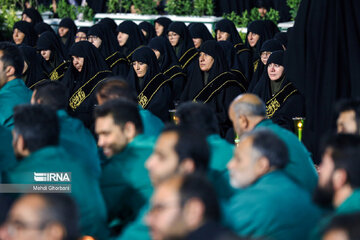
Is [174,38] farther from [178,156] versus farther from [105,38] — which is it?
[178,156]

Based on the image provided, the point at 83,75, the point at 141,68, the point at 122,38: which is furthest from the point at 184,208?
the point at 122,38

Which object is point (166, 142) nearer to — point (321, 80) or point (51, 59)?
point (321, 80)

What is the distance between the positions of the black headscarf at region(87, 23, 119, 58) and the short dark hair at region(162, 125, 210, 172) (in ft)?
26.0

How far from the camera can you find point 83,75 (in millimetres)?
9719

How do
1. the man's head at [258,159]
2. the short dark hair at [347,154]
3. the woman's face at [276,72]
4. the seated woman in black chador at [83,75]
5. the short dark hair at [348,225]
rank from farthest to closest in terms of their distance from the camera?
the seated woman in black chador at [83,75] → the woman's face at [276,72] → the man's head at [258,159] → the short dark hair at [347,154] → the short dark hair at [348,225]

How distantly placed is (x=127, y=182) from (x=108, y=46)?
7.68 meters

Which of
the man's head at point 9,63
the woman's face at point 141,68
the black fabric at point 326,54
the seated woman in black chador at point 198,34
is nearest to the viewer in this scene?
the black fabric at point 326,54

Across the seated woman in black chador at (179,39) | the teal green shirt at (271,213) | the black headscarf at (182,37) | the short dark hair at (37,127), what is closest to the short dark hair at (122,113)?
the short dark hair at (37,127)

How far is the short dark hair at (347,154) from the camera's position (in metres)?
4.00

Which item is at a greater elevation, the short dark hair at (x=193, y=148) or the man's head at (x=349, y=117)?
the short dark hair at (x=193, y=148)

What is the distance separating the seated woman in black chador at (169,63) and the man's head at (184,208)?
7.13 metres

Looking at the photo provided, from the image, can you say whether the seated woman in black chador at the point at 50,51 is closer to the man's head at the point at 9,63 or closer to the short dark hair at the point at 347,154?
the man's head at the point at 9,63

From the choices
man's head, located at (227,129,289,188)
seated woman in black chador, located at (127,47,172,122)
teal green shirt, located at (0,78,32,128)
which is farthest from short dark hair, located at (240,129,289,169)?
seated woman in black chador, located at (127,47,172,122)

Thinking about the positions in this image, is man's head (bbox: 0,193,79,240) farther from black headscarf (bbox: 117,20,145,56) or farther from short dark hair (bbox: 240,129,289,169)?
black headscarf (bbox: 117,20,145,56)
